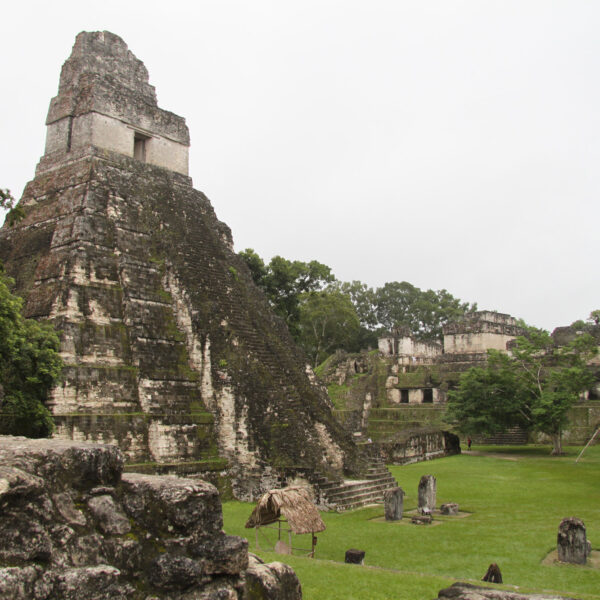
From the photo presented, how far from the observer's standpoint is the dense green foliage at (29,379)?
1147cm

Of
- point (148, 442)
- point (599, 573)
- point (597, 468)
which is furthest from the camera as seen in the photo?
point (597, 468)

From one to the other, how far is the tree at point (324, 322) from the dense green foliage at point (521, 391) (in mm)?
20622

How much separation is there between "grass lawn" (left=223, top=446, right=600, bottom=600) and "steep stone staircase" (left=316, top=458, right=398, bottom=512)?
38 centimetres

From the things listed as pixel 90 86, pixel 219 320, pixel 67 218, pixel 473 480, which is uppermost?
pixel 90 86

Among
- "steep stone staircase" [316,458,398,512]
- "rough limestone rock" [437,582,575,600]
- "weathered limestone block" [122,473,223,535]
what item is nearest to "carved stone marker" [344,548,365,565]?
"rough limestone rock" [437,582,575,600]

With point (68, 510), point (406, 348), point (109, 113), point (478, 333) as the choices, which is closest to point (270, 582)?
point (68, 510)

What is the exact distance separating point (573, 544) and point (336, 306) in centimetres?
3804

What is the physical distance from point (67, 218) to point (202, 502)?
12914 millimetres

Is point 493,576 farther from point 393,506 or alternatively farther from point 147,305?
point 147,305

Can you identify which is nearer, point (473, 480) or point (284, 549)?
point (284, 549)

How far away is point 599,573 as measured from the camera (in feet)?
28.5

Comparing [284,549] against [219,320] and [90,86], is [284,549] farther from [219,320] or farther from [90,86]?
[90,86]

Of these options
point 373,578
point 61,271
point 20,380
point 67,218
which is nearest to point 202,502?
point 373,578

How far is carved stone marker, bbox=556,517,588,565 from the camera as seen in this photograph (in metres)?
9.23
